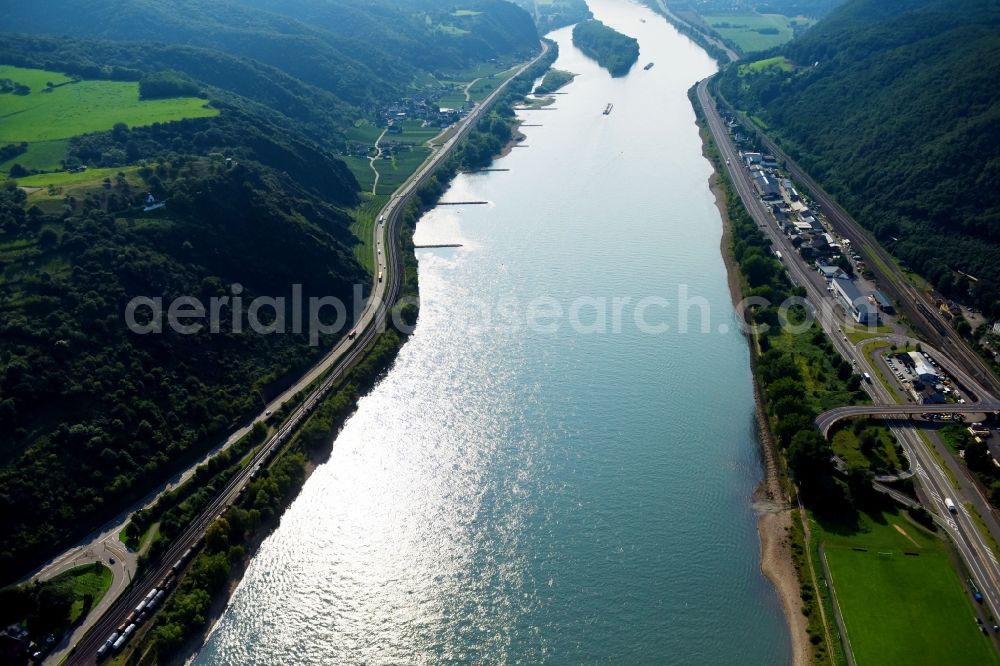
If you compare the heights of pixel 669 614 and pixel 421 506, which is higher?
pixel 669 614

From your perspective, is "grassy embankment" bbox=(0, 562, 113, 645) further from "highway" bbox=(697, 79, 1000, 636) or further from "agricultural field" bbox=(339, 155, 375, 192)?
"agricultural field" bbox=(339, 155, 375, 192)

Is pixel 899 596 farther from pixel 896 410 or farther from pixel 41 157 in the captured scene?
pixel 41 157

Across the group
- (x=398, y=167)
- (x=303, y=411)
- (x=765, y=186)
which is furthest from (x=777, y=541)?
(x=398, y=167)

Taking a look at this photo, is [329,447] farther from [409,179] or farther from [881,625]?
[409,179]

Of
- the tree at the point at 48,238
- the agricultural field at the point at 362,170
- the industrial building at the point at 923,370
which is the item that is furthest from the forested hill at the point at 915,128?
the tree at the point at 48,238

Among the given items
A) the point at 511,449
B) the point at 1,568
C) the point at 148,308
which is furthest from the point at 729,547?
the point at 148,308

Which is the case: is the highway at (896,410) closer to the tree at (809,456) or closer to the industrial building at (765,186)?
the tree at (809,456)
